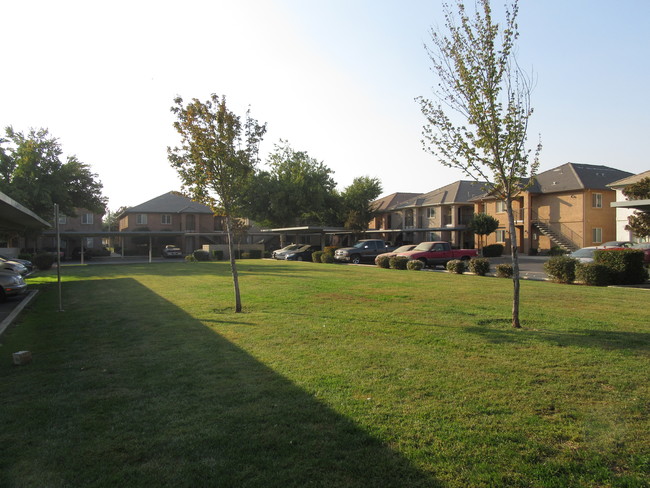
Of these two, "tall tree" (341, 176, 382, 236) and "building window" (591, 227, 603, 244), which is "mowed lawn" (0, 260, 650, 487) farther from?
"tall tree" (341, 176, 382, 236)

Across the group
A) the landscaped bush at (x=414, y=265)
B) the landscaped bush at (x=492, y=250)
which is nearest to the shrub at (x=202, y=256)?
the landscaped bush at (x=414, y=265)

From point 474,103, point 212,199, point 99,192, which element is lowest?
point 212,199

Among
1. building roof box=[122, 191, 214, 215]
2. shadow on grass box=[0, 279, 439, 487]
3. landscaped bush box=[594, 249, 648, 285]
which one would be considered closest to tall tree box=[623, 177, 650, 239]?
landscaped bush box=[594, 249, 648, 285]

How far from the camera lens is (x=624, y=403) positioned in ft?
14.4

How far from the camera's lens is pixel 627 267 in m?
15.5

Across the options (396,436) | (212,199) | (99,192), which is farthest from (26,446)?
(99,192)

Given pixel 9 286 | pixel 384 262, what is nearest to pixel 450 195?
pixel 384 262

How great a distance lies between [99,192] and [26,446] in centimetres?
4471

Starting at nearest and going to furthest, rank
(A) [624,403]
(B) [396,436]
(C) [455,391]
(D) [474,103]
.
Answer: (B) [396,436]
(A) [624,403]
(C) [455,391]
(D) [474,103]

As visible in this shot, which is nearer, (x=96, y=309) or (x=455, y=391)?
(x=455, y=391)

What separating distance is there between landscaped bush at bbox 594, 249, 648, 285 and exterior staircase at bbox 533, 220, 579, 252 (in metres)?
23.2

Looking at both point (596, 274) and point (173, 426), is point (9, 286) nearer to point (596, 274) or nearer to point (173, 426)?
point (173, 426)

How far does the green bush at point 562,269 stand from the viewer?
16281 millimetres

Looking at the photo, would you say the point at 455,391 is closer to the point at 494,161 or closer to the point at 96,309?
the point at 494,161
